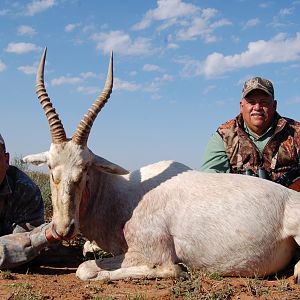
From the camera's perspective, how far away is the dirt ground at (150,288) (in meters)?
4.43

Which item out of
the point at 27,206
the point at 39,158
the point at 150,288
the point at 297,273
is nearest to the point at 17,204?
the point at 27,206

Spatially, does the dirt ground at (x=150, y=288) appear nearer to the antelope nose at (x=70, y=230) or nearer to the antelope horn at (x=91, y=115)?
the antelope nose at (x=70, y=230)

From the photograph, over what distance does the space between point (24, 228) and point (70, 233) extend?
1635 millimetres

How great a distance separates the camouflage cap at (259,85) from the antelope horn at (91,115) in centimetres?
279

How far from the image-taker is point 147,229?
5211 millimetres

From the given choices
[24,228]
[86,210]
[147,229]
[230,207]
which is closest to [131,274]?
[147,229]

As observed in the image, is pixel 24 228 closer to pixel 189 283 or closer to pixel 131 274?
pixel 131 274

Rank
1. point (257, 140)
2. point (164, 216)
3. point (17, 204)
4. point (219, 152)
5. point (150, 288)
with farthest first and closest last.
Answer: point (219, 152) < point (257, 140) < point (17, 204) < point (164, 216) < point (150, 288)

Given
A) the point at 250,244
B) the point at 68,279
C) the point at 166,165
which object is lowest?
the point at 68,279

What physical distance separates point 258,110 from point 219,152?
835 mm

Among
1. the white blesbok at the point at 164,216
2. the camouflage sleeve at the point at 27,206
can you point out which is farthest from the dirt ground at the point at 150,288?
the camouflage sleeve at the point at 27,206

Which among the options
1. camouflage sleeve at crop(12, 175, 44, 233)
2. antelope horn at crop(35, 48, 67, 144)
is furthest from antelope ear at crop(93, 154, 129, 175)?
camouflage sleeve at crop(12, 175, 44, 233)

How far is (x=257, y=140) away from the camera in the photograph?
298 inches

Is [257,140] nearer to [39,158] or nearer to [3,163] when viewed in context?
[39,158]
